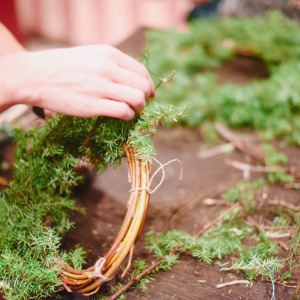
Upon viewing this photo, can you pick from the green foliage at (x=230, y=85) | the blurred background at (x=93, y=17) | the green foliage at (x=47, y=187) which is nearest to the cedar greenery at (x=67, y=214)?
the green foliage at (x=47, y=187)

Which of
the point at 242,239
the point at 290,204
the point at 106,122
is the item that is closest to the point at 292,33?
the point at 290,204

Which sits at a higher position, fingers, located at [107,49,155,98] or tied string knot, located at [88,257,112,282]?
fingers, located at [107,49,155,98]

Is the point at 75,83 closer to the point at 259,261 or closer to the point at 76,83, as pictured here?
the point at 76,83

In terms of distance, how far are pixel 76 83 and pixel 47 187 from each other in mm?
321

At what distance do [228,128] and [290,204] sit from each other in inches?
20.3

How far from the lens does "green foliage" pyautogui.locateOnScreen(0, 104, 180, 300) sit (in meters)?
0.86

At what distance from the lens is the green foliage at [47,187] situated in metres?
0.86

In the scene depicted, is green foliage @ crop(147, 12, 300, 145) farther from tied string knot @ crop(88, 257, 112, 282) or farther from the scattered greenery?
tied string knot @ crop(88, 257, 112, 282)

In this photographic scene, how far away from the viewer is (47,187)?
1.02 m

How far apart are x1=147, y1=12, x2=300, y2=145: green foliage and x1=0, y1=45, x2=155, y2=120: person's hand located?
58 centimetres

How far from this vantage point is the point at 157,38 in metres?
1.94

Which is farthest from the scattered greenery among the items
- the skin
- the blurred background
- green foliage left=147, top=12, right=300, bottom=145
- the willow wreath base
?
the blurred background

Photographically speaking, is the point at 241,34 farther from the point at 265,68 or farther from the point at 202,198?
the point at 202,198

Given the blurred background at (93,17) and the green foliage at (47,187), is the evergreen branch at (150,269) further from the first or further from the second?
the blurred background at (93,17)
